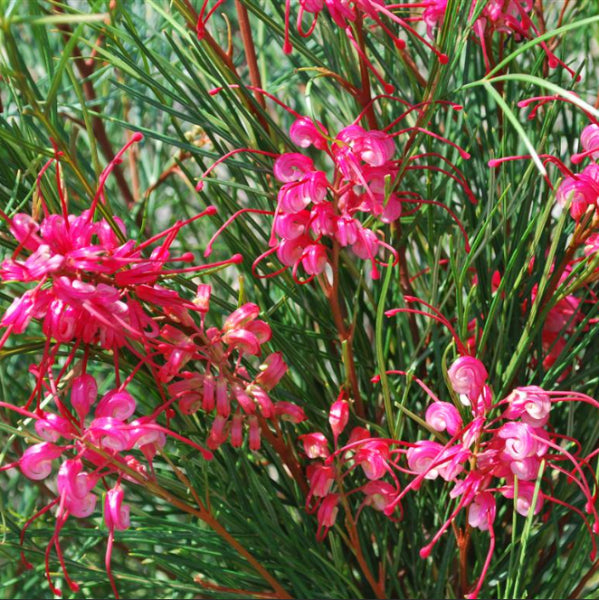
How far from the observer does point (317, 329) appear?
1.52 ft

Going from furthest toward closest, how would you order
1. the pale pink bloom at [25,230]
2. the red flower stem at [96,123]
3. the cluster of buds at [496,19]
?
the red flower stem at [96,123], the cluster of buds at [496,19], the pale pink bloom at [25,230]

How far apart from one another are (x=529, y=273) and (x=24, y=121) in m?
0.22

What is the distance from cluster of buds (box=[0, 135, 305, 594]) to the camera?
0.27 metres

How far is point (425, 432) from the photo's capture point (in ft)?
1.33

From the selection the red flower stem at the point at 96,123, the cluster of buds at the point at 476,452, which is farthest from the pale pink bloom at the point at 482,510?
the red flower stem at the point at 96,123

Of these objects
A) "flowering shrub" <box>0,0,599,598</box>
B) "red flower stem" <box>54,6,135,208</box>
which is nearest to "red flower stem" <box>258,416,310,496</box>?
"flowering shrub" <box>0,0,599,598</box>

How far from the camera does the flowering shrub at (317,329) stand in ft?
0.99

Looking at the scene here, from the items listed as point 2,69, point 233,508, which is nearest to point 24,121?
point 2,69

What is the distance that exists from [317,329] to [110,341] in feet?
0.60

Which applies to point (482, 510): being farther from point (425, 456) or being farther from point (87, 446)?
point (87, 446)

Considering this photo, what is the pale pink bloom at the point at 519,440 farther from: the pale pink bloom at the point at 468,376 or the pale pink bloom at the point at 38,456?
the pale pink bloom at the point at 38,456

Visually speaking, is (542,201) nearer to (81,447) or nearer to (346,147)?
(346,147)

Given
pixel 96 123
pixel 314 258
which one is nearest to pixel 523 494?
pixel 314 258

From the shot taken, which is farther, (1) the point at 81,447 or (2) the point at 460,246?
(2) the point at 460,246
